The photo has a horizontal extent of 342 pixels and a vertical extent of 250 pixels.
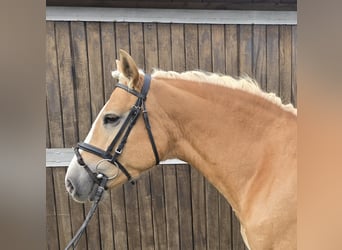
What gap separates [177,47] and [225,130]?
25.4 inches

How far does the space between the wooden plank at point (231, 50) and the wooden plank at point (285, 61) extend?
0.64 feet

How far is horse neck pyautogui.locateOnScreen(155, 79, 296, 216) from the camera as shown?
91cm

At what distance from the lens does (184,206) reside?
4.98 ft

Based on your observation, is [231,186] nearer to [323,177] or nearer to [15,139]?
[323,177]

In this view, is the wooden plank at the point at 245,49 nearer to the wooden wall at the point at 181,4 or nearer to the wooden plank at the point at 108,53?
the wooden wall at the point at 181,4

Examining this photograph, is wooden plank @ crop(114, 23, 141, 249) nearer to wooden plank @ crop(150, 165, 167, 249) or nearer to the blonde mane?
wooden plank @ crop(150, 165, 167, 249)

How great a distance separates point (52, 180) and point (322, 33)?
4.59 feet

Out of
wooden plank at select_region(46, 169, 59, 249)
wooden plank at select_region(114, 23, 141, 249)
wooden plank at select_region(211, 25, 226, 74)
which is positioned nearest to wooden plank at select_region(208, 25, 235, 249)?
wooden plank at select_region(211, 25, 226, 74)

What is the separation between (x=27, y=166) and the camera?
0.68 feet

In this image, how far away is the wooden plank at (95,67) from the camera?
141 centimetres

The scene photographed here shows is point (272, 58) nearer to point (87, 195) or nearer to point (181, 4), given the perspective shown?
point (181, 4)

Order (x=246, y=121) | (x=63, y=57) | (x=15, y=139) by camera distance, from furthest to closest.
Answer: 1. (x=63, y=57)
2. (x=246, y=121)
3. (x=15, y=139)

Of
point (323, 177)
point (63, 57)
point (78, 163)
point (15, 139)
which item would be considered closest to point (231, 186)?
point (78, 163)

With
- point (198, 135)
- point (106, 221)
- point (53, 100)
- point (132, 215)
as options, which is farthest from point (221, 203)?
point (53, 100)
